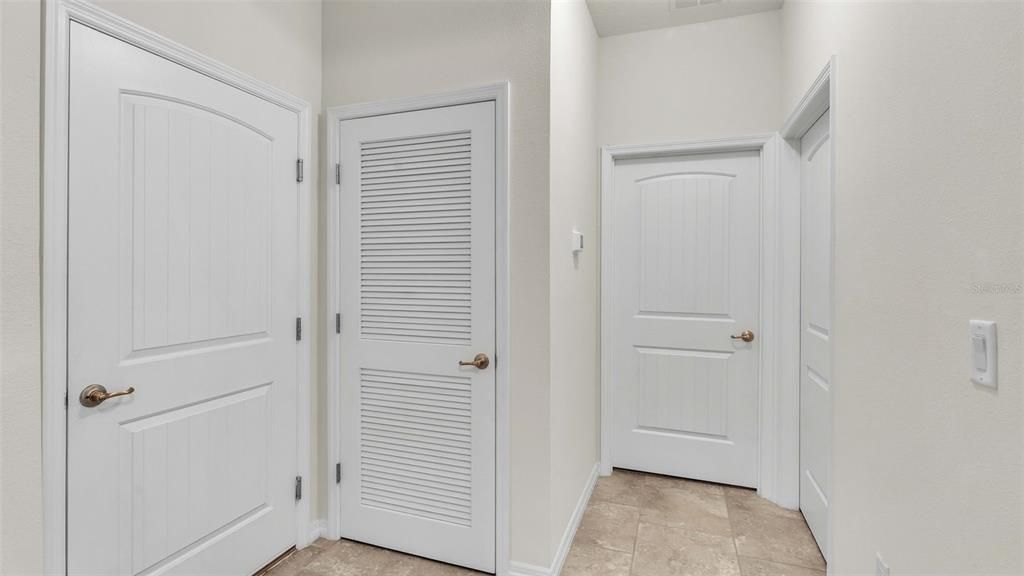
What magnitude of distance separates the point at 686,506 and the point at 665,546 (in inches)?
17.3

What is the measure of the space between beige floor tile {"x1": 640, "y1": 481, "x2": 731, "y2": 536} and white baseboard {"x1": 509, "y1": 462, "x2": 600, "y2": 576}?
12.0 inches

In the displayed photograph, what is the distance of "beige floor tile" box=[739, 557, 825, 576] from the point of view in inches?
78.5

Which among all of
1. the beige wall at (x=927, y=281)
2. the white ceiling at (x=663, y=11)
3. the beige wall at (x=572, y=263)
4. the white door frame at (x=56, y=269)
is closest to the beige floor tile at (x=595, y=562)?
the beige wall at (x=572, y=263)

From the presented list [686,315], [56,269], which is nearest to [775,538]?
[686,315]

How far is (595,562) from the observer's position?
81.9 inches

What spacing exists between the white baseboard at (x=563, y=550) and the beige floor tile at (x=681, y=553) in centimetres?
30

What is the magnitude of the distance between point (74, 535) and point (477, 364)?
52.4 inches

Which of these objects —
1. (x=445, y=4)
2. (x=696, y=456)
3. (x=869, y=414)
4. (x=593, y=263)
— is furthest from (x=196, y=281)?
(x=696, y=456)

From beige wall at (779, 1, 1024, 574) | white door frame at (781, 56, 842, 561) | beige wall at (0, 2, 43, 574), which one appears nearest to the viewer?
beige wall at (779, 1, 1024, 574)

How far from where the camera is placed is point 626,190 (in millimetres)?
2971

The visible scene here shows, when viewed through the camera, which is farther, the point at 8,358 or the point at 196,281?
the point at 196,281

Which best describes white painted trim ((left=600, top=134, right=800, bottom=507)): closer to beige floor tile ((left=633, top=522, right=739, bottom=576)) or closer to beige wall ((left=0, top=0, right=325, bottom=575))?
beige floor tile ((left=633, top=522, right=739, bottom=576))

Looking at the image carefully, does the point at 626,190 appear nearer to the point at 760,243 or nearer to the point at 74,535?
the point at 760,243

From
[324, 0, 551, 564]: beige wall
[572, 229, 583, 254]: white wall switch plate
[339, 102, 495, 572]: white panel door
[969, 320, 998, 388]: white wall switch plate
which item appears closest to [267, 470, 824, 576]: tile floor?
[339, 102, 495, 572]: white panel door
